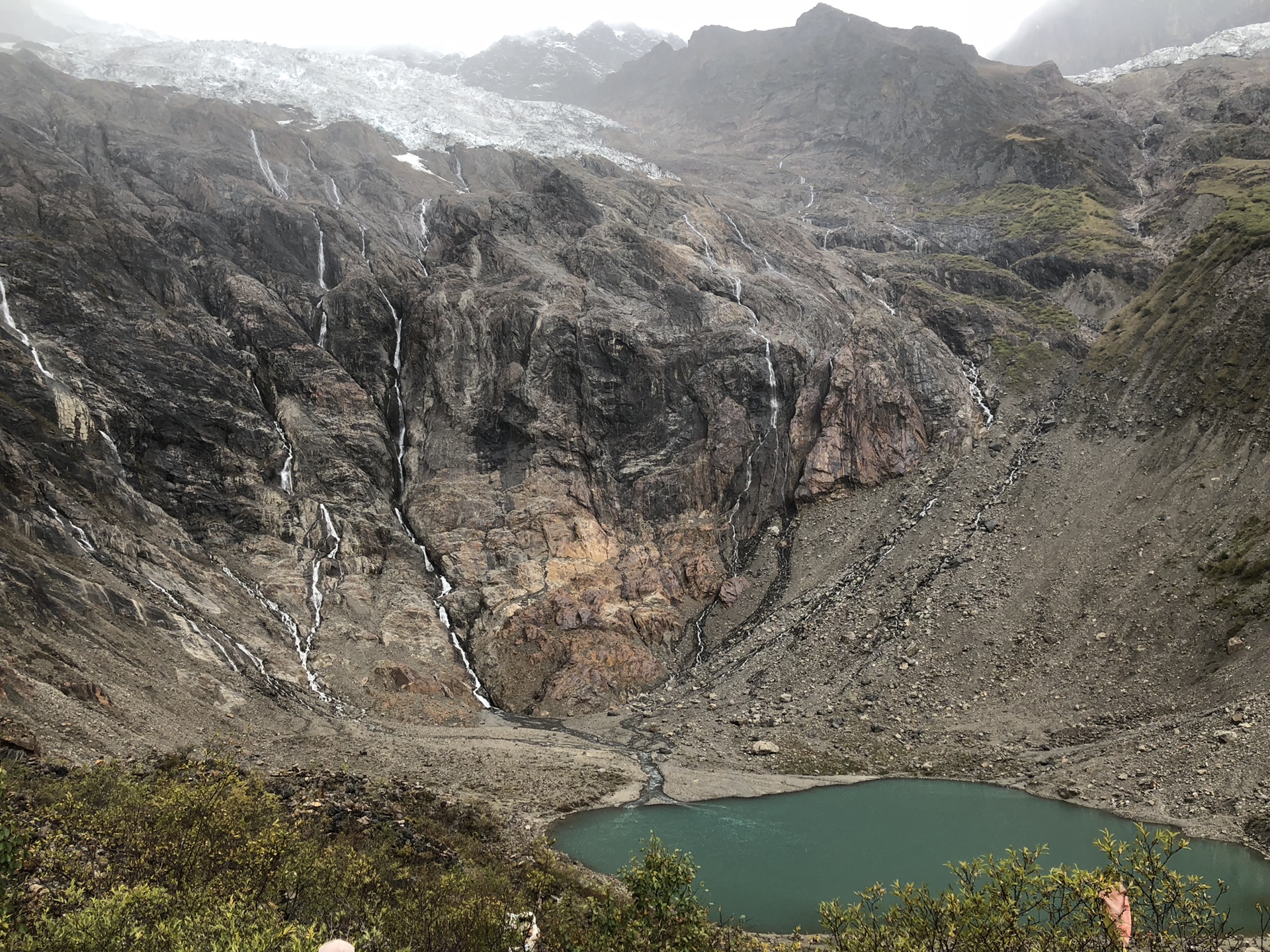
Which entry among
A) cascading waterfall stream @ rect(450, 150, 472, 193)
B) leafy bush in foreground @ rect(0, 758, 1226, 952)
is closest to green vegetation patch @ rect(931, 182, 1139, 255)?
cascading waterfall stream @ rect(450, 150, 472, 193)

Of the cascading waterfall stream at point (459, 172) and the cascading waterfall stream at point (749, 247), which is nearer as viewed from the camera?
the cascading waterfall stream at point (749, 247)

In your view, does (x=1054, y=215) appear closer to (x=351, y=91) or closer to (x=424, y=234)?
(x=424, y=234)

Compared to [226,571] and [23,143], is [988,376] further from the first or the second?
[23,143]

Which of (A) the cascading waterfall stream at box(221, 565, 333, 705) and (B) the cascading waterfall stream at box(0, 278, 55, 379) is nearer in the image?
(A) the cascading waterfall stream at box(221, 565, 333, 705)

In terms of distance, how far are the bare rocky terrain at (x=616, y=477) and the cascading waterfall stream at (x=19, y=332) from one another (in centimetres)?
66

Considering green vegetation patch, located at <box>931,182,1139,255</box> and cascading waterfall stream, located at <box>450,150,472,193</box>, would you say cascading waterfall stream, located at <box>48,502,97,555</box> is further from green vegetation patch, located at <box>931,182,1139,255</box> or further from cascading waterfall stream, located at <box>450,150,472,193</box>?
green vegetation patch, located at <box>931,182,1139,255</box>

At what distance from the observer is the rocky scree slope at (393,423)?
158 feet

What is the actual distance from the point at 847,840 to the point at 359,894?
917 inches

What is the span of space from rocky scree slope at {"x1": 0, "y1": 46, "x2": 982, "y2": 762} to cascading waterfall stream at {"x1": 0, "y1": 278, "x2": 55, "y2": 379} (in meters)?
0.22

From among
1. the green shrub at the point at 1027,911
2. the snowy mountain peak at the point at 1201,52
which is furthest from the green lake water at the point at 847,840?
the snowy mountain peak at the point at 1201,52

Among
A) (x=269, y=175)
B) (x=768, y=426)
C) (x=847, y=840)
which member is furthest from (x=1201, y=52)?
(x=847, y=840)

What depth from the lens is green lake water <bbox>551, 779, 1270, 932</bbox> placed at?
95.6ft

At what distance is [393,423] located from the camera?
7562cm

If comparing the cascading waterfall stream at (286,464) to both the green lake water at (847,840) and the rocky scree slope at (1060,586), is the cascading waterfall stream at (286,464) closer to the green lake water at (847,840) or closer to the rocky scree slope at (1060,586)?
the rocky scree slope at (1060,586)
